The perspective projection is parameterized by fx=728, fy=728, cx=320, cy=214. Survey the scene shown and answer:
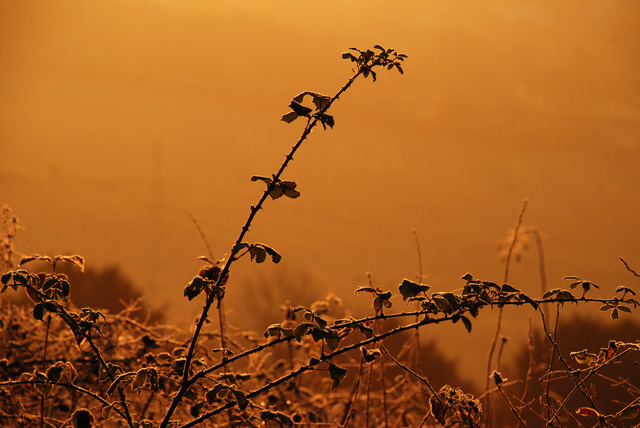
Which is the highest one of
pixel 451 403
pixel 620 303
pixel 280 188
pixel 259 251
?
pixel 620 303

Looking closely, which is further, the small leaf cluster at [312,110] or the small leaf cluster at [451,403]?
the small leaf cluster at [451,403]

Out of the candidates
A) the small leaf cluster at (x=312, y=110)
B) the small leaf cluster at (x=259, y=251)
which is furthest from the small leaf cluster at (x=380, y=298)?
the small leaf cluster at (x=312, y=110)

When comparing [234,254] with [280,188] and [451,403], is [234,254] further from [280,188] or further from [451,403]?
[451,403]

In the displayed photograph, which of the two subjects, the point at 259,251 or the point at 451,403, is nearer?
the point at 259,251

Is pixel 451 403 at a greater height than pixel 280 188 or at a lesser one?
lesser

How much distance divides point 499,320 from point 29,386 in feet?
5.17

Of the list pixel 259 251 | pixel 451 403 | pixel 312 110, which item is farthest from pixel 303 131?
pixel 451 403

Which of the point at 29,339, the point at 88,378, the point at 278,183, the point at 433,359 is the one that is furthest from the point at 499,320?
the point at 433,359

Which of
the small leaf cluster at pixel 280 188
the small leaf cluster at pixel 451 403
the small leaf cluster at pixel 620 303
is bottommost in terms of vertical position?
the small leaf cluster at pixel 451 403

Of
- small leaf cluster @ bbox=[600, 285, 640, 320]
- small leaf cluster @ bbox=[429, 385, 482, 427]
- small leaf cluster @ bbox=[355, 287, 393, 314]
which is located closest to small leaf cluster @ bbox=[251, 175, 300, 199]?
small leaf cluster @ bbox=[355, 287, 393, 314]

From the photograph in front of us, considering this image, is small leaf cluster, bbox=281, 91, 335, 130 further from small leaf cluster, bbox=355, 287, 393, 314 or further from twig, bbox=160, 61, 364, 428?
small leaf cluster, bbox=355, 287, 393, 314

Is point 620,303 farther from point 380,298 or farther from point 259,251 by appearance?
point 259,251

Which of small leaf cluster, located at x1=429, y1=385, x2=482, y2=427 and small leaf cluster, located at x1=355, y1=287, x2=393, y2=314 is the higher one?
small leaf cluster, located at x1=355, y1=287, x2=393, y2=314

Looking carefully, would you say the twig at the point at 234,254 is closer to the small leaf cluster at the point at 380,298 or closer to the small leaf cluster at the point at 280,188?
the small leaf cluster at the point at 280,188
